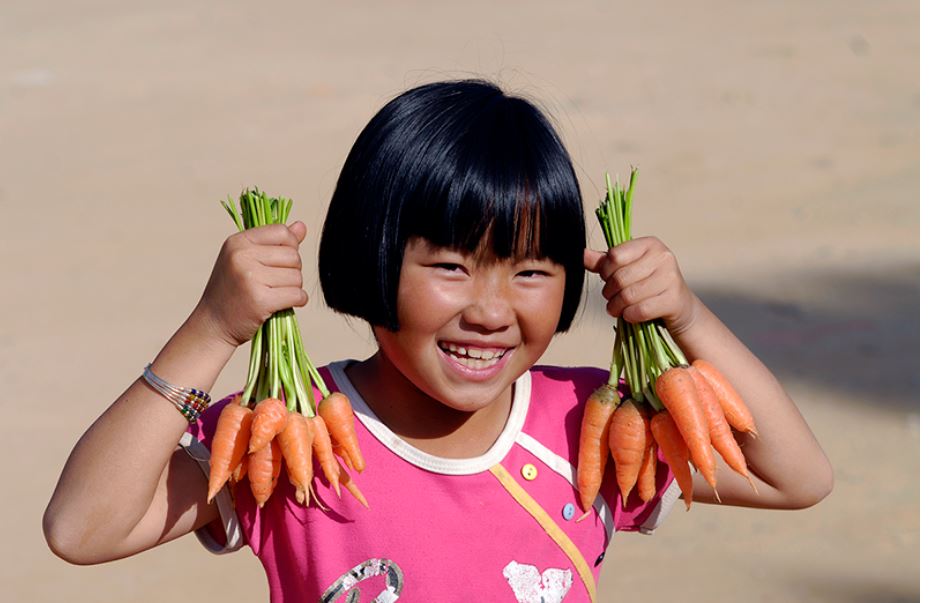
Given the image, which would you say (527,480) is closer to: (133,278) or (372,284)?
(372,284)

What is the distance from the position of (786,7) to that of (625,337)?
11.2m

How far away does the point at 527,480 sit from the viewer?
7.63ft

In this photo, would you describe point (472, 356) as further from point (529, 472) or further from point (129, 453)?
point (129, 453)

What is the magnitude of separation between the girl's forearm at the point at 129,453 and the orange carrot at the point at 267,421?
3.6 inches

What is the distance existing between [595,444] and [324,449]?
43 centimetres

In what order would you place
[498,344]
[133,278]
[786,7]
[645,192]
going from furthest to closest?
[786,7] → [645,192] → [133,278] → [498,344]

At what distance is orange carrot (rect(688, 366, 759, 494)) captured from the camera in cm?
227

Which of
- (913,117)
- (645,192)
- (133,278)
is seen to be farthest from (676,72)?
(133,278)

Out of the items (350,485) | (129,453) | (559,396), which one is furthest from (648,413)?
(129,453)

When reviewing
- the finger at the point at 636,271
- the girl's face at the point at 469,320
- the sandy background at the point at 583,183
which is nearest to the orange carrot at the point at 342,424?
the girl's face at the point at 469,320

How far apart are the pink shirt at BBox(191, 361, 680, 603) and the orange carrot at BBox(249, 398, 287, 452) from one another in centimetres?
16

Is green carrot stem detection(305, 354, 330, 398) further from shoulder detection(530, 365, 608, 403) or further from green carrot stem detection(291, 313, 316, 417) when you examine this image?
shoulder detection(530, 365, 608, 403)

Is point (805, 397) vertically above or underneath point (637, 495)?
underneath

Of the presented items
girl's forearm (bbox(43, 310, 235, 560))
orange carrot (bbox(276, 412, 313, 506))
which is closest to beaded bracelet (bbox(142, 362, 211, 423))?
girl's forearm (bbox(43, 310, 235, 560))
